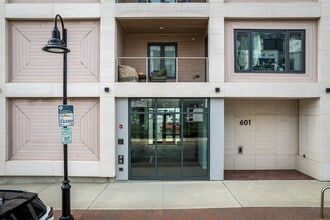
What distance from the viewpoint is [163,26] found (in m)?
11.0

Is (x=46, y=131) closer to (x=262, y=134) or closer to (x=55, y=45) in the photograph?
(x=55, y=45)

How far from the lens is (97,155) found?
33.3 ft

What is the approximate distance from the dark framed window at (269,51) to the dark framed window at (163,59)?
2.83 metres

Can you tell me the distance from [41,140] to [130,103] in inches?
151

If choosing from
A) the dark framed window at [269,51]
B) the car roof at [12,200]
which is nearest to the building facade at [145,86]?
the dark framed window at [269,51]

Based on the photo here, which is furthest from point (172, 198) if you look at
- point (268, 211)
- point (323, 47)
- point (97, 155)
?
point (323, 47)

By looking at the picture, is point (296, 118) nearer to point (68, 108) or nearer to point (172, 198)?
point (172, 198)

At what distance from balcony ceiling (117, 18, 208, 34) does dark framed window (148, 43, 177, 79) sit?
0.63 metres

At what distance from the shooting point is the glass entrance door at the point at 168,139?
10320mm

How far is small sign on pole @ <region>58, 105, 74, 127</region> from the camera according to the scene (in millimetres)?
6426

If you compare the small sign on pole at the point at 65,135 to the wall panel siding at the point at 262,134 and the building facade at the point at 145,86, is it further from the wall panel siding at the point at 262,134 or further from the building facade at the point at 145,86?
the wall panel siding at the point at 262,134

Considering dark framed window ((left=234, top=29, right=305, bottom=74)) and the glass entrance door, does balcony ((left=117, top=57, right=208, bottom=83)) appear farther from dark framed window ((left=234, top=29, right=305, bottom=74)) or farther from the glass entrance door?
dark framed window ((left=234, top=29, right=305, bottom=74))

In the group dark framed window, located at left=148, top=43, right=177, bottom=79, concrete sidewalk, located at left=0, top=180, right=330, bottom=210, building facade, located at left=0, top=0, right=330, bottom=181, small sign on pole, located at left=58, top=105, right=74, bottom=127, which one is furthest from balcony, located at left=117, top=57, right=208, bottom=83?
small sign on pole, located at left=58, top=105, right=74, bottom=127

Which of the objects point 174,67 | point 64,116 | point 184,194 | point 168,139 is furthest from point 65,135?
point 174,67
